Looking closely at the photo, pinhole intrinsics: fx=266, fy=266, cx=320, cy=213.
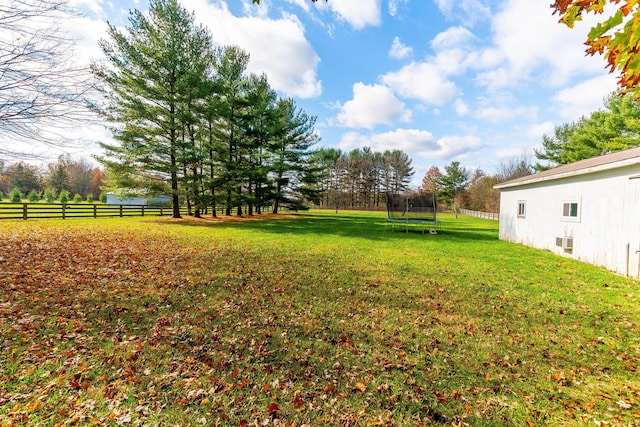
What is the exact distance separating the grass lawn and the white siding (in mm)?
988

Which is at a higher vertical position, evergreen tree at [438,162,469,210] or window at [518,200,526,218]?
evergreen tree at [438,162,469,210]

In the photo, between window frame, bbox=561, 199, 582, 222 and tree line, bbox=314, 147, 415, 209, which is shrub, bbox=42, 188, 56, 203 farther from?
window frame, bbox=561, 199, 582, 222

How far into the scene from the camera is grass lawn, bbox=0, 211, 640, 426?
244 cm

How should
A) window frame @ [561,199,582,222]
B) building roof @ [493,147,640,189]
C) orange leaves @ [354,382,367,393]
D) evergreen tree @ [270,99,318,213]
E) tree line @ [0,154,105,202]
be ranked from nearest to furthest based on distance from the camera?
1. orange leaves @ [354,382,367,393]
2. tree line @ [0,154,105,202]
3. building roof @ [493,147,640,189]
4. window frame @ [561,199,582,222]
5. evergreen tree @ [270,99,318,213]

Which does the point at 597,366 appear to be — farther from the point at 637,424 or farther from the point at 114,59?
the point at 114,59

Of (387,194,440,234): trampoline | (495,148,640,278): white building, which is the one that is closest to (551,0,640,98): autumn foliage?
(495,148,640,278): white building

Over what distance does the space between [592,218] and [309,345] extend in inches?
378

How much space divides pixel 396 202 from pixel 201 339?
630 inches

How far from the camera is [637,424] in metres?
2.25

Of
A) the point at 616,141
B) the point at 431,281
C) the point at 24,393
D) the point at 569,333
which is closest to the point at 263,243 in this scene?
the point at 431,281

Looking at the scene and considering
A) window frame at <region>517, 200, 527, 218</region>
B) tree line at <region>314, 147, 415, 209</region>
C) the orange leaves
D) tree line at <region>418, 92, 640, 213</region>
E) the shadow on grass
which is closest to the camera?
the orange leaves

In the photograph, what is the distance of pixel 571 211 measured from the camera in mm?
8977

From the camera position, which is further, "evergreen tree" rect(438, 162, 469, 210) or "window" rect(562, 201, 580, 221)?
"evergreen tree" rect(438, 162, 469, 210)

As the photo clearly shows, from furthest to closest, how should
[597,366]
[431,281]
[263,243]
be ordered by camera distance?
[263,243] → [431,281] → [597,366]
